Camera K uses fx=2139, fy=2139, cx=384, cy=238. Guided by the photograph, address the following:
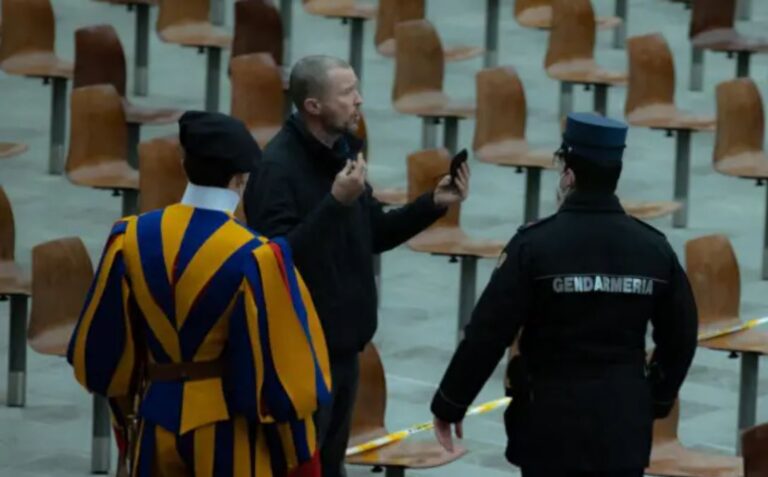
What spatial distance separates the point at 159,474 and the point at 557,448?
3.15ft

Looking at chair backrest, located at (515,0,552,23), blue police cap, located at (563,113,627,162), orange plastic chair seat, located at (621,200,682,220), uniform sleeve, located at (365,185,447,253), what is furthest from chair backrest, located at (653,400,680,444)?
chair backrest, located at (515,0,552,23)

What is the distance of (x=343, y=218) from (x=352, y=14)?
19.0 ft

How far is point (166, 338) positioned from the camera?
4.84m

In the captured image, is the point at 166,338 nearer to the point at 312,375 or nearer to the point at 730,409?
the point at 312,375

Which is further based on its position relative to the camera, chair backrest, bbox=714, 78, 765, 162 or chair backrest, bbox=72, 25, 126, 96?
chair backrest, bbox=72, 25, 126, 96

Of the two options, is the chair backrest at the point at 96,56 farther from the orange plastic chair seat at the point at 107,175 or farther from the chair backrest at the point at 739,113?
the chair backrest at the point at 739,113

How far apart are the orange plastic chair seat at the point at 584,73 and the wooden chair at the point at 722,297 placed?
3055mm

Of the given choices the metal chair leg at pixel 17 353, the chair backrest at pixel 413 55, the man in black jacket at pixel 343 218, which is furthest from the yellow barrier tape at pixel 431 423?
the chair backrest at pixel 413 55

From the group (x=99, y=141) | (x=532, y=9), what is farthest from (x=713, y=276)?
(x=532, y=9)

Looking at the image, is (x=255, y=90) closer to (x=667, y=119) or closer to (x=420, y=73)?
(x=420, y=73)

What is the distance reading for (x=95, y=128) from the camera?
9.20m

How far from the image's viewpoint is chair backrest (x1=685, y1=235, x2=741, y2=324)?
744 centimetres

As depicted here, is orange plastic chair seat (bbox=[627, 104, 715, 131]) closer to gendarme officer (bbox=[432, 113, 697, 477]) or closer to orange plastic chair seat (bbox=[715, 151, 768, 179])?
orange plastic chair seat (bbox=[715, 151, 768, 179])

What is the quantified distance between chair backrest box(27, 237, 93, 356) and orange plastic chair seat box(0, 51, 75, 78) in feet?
10.1
